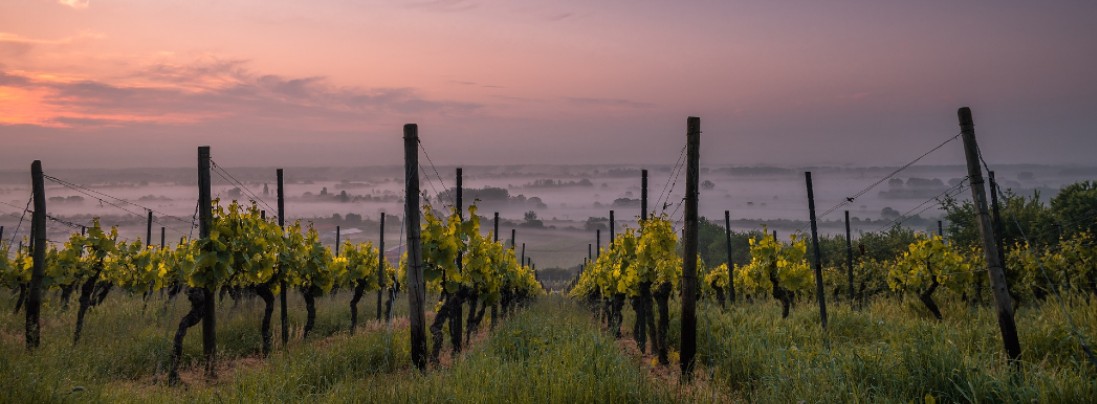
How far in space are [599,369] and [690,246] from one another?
10.5 feet

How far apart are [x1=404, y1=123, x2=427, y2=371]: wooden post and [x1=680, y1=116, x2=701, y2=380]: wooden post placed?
13.7ft

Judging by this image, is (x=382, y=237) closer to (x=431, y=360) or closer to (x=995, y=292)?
(x=431, y=360)

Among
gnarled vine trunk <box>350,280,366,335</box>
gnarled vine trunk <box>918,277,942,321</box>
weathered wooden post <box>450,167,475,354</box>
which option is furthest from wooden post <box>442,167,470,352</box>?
gnarled vine trunk <box>918,277,942,321</box>

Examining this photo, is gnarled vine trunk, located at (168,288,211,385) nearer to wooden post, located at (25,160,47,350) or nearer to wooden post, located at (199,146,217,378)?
wooden post, located at (199,146,217,378)

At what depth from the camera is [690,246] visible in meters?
9.70

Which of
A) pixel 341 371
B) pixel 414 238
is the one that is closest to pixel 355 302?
pixel 341 371

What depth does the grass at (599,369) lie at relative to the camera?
6.63 metres

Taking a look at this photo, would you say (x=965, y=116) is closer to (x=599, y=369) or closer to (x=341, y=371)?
(x=599, y=369)

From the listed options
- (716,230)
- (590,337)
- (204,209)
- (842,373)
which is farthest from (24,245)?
(716,230)

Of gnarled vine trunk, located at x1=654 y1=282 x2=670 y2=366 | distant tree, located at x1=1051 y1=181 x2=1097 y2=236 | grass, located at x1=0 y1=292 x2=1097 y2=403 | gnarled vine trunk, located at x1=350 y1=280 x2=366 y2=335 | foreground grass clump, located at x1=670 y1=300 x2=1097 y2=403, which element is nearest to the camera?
foreground grass clump, located at x1=670 y1=300 x2=1097 y2=403

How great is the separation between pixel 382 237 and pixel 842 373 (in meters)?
19.6

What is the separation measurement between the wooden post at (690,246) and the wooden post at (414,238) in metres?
4.18

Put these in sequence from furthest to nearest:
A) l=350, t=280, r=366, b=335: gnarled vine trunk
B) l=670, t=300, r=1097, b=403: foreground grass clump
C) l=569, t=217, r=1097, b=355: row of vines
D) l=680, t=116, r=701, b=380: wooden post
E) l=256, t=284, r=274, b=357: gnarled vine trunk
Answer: l=350, t=280, r=366, b=335: gnarled vine trunk → l=569, t=217, r=1097, b=355: row of vines → l=256, t=284, r=274, b=357: gnarled vine trunk → l=680, t=116, r=701, b=380: wooden post → l=670, t=300, r=1097, b=403: foreground grass clump

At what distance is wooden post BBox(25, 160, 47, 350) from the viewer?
39.9ft
